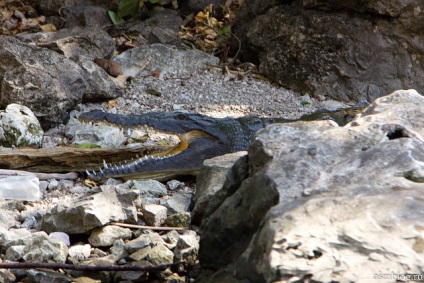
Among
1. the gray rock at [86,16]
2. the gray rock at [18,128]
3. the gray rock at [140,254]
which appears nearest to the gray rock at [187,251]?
the gray rock at [140,254]

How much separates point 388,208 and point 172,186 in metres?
2.30

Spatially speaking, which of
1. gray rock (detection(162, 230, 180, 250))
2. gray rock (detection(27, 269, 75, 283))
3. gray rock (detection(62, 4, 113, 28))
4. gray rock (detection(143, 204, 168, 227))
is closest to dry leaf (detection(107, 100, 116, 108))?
gray rock (detection(62, 4, 113, 28))

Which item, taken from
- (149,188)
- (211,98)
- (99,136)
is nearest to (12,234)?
(149,188)

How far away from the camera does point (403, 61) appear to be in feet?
19.7

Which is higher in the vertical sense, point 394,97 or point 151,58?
point 394,97

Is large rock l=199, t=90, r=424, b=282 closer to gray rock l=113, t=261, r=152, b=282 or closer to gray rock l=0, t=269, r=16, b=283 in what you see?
gray rock l=113, t=261, r=152, b=282

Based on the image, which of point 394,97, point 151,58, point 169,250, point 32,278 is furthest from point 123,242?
point 151,58

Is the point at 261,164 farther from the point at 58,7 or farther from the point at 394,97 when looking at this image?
the point at 58,7

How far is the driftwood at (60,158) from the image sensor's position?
4098 mm

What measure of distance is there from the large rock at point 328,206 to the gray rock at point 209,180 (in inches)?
38.2

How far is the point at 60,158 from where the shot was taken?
13.7 feet

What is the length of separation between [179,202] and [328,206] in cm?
183

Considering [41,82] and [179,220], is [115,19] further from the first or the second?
[179,220]

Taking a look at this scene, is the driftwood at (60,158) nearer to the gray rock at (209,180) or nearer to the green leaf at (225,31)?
the gray rock at (209,180)
